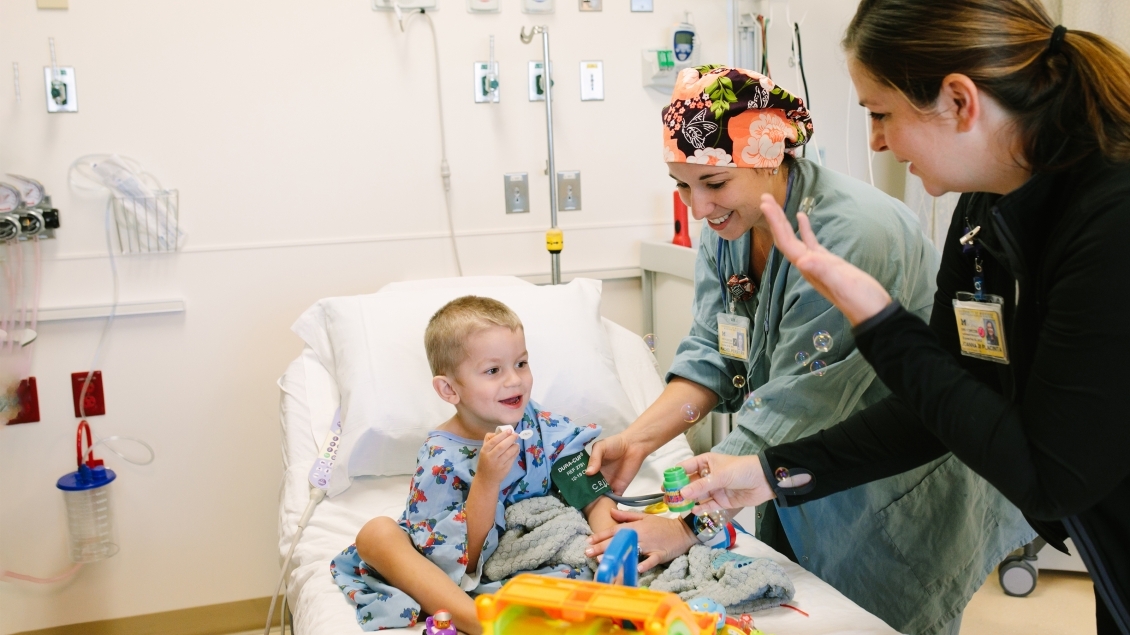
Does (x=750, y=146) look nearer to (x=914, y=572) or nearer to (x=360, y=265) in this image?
(x=914, y=572)

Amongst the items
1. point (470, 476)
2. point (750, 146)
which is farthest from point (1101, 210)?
point (470, 476)

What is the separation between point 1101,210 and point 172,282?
8.02ft

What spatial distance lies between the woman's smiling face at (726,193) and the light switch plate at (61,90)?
6.19 feet

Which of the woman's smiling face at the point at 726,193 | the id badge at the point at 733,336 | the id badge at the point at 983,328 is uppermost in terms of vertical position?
the woman's smiling face at the point at 726,193

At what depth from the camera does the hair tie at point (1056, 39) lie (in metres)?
1.02

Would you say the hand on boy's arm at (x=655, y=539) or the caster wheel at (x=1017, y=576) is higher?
the hand on boy's arm at (x=655, y=539)

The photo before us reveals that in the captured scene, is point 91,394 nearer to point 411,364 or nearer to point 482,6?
point 411,364

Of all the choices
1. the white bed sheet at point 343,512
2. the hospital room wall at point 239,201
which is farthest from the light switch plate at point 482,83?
the white bed sheet at point 343,512

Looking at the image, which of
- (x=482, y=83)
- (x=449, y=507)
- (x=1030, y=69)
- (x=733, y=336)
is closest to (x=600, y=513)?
(x=449, y=507)

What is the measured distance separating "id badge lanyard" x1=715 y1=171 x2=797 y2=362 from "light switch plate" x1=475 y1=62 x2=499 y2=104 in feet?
4.20

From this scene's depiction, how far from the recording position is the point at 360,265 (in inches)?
109

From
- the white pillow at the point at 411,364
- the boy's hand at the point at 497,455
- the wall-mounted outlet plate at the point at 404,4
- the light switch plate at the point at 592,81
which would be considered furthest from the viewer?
the light switch plate at the point at 592,81

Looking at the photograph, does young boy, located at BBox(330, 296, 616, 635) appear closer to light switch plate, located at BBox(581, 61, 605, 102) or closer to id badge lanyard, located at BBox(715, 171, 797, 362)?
id badge lanyard, located at BBox(715, 171, 797, 362)

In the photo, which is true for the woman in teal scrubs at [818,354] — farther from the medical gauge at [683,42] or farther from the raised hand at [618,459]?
the medical gauge at [683,42]
